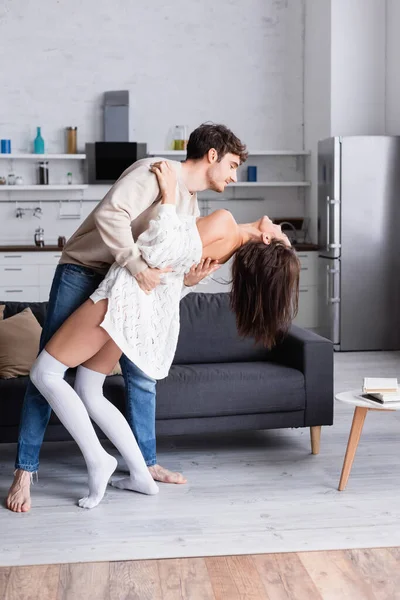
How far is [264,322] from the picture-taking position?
3281 millimetres

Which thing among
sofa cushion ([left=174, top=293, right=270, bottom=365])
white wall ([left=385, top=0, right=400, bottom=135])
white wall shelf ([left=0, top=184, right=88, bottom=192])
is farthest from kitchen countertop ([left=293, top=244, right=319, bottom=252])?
sofa cushion ([left=174, top=293, right=270, bottom=365])

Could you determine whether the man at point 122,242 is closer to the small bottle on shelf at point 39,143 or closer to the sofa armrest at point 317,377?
the sofa armrest at point 317,377

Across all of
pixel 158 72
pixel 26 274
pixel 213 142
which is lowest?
pixel 26 274

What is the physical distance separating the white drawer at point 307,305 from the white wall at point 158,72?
112 cm

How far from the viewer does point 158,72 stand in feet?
27.6

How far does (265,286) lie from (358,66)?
5150 mm

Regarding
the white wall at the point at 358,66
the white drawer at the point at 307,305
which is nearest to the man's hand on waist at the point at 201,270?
the white drawer at the point at 307,305

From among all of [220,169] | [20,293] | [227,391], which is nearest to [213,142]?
[220,169]

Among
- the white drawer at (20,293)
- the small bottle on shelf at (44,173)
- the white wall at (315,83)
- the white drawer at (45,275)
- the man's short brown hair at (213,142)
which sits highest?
the white wall at (315,83)

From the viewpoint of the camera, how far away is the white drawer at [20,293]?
7656mm

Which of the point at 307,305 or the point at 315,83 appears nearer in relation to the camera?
the point at 307,305

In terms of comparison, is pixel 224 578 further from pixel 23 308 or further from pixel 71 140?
pixel 71 140

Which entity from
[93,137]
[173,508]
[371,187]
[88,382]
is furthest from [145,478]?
[93,137]

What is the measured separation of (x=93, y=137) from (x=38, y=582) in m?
6.25
